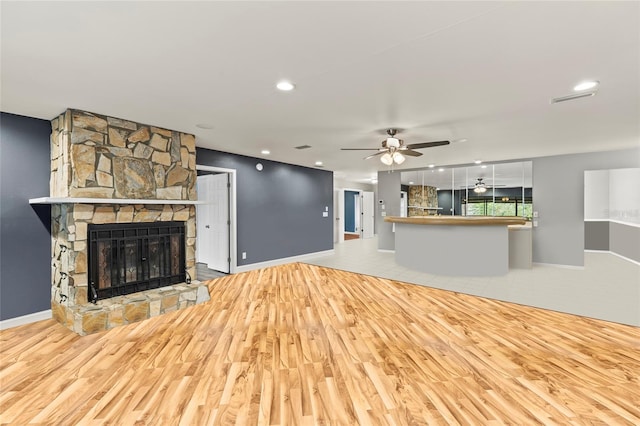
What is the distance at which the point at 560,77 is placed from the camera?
2.60 m

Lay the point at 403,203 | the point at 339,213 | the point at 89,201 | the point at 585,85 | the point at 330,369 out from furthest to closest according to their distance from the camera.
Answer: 1. the point at 339,213
2. the point at 403,203
3. the point at 89,201
4. the point at 585,85
5. the point at 330,369

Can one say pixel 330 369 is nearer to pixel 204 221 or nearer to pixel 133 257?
pixel 133 257

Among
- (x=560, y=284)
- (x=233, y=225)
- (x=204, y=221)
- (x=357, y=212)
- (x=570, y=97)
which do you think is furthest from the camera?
(x=357, y=212)

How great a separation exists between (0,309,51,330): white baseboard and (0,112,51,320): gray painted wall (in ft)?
0.14

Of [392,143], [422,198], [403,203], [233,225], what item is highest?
[392,143]

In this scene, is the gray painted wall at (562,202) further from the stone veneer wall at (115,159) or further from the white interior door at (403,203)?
the stone veneer wall at (115,159)

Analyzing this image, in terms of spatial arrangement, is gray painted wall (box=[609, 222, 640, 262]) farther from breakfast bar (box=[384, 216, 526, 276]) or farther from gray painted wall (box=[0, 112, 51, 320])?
gray painted wall (box=[0, 112, 51, 320])

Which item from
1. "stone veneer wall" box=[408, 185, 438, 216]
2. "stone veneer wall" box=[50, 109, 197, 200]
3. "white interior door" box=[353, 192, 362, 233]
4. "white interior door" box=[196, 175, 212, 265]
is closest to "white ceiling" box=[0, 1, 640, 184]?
"stone veneer wall" box=[50, 109, 197, 200]

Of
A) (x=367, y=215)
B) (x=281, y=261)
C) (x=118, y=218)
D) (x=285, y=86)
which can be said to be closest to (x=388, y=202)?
(x=281, y=261)

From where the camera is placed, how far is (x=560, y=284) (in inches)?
191

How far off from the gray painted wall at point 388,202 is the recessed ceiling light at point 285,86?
20.6ft

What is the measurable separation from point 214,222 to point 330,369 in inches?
188

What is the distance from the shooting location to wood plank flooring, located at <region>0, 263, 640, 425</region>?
183 cm

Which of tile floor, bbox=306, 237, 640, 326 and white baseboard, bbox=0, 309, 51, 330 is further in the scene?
tile floor, bbox=306, 237, 640, 326
